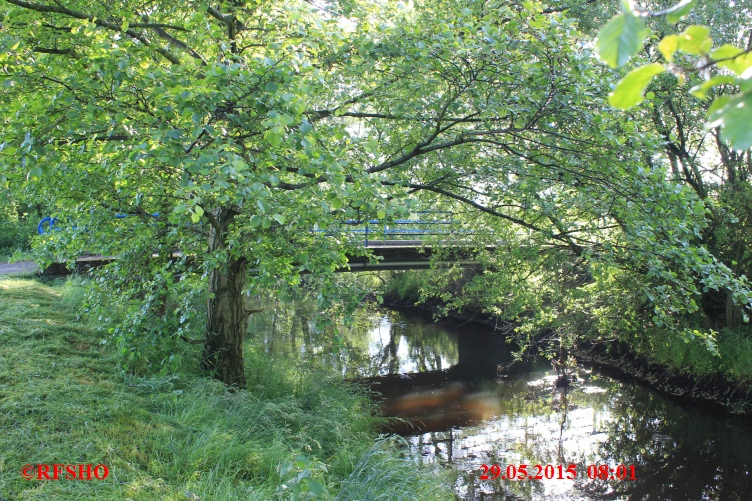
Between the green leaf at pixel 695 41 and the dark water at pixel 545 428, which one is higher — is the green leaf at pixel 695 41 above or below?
above

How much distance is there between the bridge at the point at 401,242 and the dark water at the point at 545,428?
1355 mm

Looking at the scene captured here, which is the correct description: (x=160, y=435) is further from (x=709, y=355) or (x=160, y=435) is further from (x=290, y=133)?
(x=709, y=355)

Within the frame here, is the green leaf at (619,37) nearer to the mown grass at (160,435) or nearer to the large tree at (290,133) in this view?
the large tree at (290,133)

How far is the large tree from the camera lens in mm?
3648

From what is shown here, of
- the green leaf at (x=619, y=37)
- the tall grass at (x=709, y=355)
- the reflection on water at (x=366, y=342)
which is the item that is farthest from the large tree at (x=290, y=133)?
the reflection on water at (x=366, y=342)

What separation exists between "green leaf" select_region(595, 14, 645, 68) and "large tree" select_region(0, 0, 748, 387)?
225 cm

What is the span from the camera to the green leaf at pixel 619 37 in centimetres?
103

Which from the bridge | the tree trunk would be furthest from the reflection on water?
the tree trunk

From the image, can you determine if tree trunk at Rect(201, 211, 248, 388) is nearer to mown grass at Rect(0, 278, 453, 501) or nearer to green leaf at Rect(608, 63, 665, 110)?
mown grass at Rect(0, 278, 453, 501)

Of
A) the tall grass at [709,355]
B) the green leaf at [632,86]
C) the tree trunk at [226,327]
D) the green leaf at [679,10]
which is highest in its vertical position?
the green leaf at [679,10]

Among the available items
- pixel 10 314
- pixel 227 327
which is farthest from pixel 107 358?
pixel 10 314

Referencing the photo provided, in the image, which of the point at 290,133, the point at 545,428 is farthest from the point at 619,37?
the point at 545,428

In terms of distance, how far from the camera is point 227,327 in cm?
692

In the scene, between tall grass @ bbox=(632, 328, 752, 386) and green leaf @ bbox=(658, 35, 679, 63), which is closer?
green leaf @ bbox=(658, 35, 679, 63)
